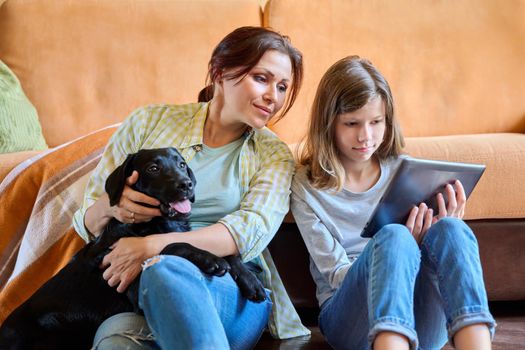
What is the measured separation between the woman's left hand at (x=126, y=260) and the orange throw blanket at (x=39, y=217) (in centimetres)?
40

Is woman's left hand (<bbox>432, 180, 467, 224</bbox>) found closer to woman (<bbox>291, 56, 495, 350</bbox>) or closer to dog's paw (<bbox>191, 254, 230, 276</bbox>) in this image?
woman (<bbox>291, 56, 495, 350</bbox>)

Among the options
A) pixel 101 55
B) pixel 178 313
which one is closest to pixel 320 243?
pixel 178 313

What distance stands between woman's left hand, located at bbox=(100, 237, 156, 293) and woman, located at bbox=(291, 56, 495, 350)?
1.51ft

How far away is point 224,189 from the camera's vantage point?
5.22 feet

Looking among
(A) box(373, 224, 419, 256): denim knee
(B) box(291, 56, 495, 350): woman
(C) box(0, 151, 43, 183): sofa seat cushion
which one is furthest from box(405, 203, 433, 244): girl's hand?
(C) box(0, 151, 43, 183): sofa seat cushion

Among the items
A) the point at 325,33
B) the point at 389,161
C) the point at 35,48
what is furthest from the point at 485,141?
the point at 35,48

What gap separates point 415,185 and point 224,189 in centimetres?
47

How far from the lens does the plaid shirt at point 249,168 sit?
154cm

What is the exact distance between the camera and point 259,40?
1.60 metres

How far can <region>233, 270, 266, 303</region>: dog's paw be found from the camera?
1431mm

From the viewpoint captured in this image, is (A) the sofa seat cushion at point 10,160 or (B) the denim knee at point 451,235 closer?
(B) the denim knee at point 451,235

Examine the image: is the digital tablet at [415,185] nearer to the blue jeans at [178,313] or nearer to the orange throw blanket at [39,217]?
the blue jeans at [178,313]

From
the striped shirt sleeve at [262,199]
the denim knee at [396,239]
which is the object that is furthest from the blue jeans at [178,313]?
the denim knee at [396,239]

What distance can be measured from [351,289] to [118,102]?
1.53m
